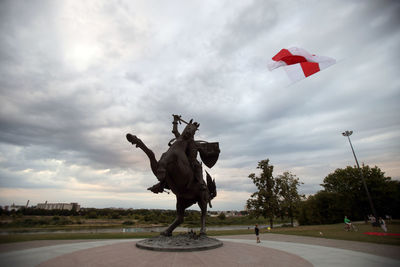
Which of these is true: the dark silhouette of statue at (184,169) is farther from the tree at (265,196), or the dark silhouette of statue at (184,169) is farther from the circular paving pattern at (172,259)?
the tree at (265,196)

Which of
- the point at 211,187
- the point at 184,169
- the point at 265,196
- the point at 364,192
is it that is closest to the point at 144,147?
the point at 184,169

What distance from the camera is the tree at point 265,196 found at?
104 ft

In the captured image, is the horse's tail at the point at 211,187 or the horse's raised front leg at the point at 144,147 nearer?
the horse's raised front leg at the point at 144,147

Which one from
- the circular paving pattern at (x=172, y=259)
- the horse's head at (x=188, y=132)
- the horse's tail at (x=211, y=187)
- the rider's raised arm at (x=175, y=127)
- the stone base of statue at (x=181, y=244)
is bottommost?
the circular paving pattern at (x=172, y=259)

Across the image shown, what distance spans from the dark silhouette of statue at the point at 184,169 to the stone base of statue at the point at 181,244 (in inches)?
27.2

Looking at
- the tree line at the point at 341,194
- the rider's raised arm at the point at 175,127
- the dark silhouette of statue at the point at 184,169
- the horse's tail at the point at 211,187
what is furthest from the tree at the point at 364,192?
the rider's raised arm at the point at 175,127

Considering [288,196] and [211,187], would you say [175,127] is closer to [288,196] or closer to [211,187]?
[211,187]

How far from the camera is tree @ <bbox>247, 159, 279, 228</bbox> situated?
31562mm

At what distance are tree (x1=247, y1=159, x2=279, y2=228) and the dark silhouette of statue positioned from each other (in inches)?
953

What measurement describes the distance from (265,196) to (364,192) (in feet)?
61.2

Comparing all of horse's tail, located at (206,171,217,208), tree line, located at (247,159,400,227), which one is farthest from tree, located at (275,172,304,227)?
horse's tail, located at (206,171,217,208)

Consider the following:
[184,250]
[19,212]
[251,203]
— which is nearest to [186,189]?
[184,250]

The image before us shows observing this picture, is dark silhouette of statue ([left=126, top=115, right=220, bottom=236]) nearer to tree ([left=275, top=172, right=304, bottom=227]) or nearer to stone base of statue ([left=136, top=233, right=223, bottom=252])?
stone base of statue ([left=136, top=233, right=223, bottom=252])

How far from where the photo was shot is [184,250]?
7.14m
